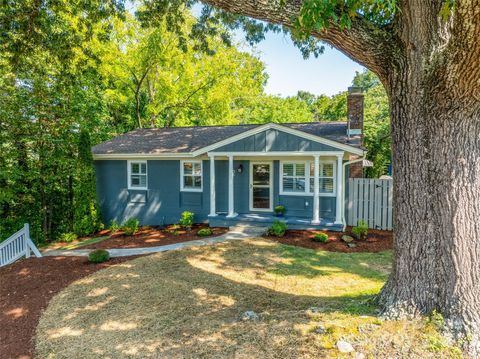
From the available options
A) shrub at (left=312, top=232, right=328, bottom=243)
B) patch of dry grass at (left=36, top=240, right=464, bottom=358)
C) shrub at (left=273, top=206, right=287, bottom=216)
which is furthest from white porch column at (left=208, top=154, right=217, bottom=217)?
shrub at (left=312, top=232, right=328, bottom=243)

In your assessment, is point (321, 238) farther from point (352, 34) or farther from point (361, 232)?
point (352, 34)

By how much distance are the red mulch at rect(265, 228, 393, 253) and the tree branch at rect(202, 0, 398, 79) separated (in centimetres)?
599

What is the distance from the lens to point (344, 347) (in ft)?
10.6

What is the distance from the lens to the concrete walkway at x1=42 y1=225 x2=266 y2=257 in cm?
856

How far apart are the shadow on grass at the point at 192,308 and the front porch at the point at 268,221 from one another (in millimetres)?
2400

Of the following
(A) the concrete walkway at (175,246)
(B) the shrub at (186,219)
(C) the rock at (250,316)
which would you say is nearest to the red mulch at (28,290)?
(A) the concrete walkway at (175,246)

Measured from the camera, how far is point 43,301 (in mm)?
5633

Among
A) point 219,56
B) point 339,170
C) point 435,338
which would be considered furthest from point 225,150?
point 219,56

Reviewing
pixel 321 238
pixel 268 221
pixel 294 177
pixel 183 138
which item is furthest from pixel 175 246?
pixel 183 138

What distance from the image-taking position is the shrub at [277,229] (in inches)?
380

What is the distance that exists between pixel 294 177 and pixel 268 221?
206 centimetres

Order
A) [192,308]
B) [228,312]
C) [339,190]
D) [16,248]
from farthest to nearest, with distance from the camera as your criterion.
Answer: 1. [339,190]
2. [16,248]
3. [192,308]
4. [228,312]

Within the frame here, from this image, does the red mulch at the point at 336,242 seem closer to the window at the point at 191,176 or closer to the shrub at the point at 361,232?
the shrub at the point at 361,232

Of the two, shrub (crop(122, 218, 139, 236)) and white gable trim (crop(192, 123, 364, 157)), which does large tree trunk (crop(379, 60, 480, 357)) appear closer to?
white gable trim (crop(192, 123, 364, 157))
